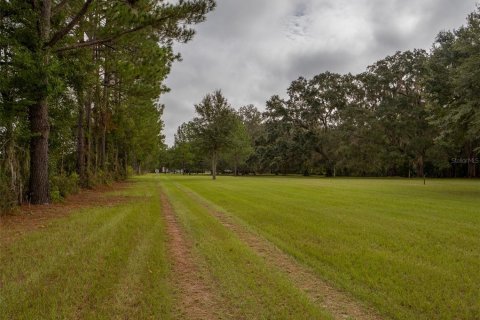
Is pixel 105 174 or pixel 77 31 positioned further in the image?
pixel 105 174

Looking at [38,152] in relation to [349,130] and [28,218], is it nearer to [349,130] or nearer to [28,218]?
[28,218]

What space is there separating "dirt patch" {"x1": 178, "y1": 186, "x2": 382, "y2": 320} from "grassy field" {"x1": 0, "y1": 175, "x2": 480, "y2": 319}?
0.15 ft

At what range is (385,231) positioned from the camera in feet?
26.5

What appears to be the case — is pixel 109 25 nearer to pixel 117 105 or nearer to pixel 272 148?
pixel 117 105

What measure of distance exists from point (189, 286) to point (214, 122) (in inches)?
1565

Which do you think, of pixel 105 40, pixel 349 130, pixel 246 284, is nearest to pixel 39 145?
pixel 105 40

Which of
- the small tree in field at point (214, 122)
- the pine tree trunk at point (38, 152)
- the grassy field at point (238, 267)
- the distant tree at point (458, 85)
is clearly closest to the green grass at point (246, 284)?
the grassy field at point (238, 267)

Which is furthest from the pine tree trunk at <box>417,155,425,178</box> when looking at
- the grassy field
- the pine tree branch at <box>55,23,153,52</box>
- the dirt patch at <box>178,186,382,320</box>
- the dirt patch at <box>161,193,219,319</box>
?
the dirt patch at <box>161,193,219,319</box>

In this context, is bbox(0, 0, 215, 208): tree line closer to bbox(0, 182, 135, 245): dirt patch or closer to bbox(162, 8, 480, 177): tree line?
bbox(0, 182, 135, 245): dirt patch

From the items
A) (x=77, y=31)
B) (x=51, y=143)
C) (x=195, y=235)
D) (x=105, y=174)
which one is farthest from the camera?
(x=105, y=174)

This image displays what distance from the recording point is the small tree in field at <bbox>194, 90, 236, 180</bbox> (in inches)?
1710

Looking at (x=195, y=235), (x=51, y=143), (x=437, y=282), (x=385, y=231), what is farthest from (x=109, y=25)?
(x=437, y=282)

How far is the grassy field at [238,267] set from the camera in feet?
12.6

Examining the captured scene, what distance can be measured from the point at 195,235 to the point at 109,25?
886cm
